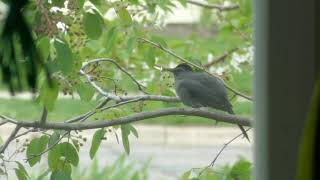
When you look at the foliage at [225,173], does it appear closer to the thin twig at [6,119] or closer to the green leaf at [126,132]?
the green leaf at [126,132]

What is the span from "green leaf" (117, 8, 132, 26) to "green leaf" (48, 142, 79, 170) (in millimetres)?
219

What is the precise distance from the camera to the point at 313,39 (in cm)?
86

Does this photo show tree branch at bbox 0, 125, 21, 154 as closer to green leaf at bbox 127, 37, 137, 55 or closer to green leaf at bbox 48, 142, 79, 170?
green leaf at bbox 48, 142, 79, 170

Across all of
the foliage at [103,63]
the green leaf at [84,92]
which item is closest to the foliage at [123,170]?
the foliage at [103,63]

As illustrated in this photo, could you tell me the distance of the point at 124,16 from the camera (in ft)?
3.54

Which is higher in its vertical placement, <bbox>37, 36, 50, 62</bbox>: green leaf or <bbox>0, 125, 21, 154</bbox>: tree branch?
<bbox>37, 36, 50, 62</bbox>: green leaf

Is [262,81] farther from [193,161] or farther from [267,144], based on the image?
[193,161]

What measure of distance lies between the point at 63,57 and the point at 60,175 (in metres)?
0.18

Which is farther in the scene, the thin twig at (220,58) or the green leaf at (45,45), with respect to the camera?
the thin twig at (220,58)

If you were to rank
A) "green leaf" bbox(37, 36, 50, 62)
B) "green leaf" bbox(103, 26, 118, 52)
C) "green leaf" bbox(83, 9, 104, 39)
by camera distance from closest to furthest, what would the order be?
"green leaf" bbox(37, 36, 50, 62), "green leaf" bbox(83, 9, 104, 39), "green leaf" bbox(103, 26, 118, 52)

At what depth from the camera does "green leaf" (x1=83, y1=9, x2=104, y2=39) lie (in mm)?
1005

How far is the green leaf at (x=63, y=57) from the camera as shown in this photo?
977mm

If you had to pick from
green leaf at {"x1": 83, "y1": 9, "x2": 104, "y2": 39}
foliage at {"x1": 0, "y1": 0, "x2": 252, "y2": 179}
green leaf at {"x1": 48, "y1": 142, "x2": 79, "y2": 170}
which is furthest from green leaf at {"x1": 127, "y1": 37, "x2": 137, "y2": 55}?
green leaf at {"x1": 48, "y1": 142, "x2": 79, "y2": 170}

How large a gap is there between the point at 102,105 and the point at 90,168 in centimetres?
11
